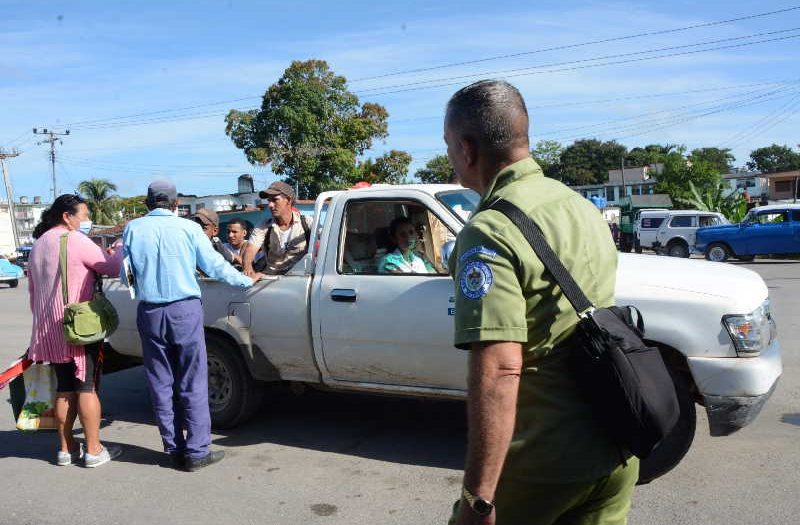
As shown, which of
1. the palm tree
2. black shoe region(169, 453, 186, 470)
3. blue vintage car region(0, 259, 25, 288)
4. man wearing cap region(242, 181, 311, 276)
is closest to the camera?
black shoe region(169, 453, 186, 470)

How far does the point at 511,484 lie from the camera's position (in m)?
1.95

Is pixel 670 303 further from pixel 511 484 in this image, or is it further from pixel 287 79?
pixel 287 79

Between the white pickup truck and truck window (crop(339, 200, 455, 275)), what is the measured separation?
1 cm

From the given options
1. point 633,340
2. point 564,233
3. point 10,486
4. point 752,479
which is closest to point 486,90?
point 564,233

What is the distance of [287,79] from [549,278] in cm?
3350

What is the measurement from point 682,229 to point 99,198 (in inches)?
2040

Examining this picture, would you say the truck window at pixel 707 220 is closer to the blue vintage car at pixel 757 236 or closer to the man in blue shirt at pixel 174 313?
the blue vintage car at pixel 757 236

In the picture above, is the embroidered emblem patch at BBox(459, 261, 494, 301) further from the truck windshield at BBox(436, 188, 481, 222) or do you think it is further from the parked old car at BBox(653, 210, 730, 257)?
the parked old car at BBox(653, 210, 730, 257)

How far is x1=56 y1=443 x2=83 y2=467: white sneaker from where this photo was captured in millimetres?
5395

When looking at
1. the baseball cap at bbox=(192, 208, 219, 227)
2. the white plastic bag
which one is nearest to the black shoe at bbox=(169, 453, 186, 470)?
the white plastic bag

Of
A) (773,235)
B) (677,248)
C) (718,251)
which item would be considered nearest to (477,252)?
(773,235)

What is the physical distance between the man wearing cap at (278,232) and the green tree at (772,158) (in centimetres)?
11637

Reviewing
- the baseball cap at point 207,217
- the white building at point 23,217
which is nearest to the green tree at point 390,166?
the baseball cap at point 207,217

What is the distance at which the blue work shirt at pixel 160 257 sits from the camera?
16.5ft
